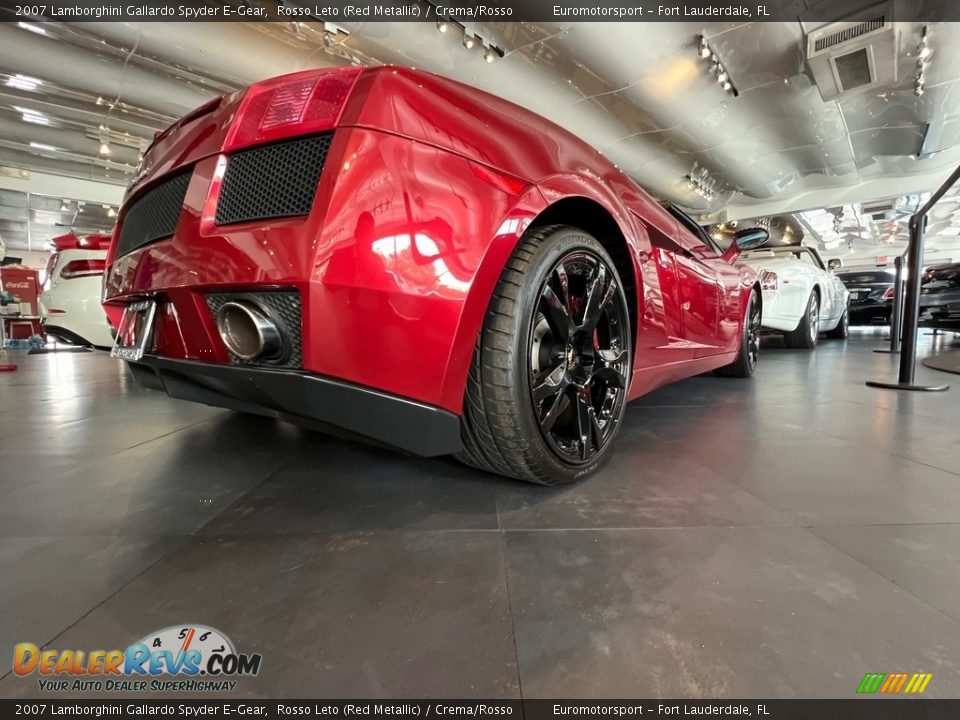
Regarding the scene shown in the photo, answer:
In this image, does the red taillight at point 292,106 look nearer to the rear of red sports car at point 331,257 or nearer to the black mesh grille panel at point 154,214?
the rear of red sports car at point 331,257

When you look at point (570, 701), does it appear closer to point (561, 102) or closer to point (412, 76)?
point (412, 76)

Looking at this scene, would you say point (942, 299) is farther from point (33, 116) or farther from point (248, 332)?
point (33, 116)

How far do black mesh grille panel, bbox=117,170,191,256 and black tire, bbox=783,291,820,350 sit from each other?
6629 mm

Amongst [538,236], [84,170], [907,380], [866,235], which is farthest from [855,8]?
[866,235]

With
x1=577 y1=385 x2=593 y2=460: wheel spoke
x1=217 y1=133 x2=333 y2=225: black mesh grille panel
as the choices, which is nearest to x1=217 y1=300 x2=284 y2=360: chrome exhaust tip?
x1=217 y1=133 x2=333 y2=225: black mesh grille panel

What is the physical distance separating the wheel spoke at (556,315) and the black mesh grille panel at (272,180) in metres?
0.70

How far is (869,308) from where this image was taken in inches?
403

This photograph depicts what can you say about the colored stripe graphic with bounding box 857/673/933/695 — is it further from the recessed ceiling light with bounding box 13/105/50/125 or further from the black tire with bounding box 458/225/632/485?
the recessed ceiling light with bounding box 13/105/50/125

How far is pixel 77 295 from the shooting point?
395 cm

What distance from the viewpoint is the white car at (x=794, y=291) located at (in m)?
5.26

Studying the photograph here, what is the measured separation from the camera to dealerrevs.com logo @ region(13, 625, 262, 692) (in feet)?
2.31

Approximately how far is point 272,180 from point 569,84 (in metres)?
5.56

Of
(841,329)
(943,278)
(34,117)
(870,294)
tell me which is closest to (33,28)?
(34,117)

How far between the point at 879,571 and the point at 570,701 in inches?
30.8
